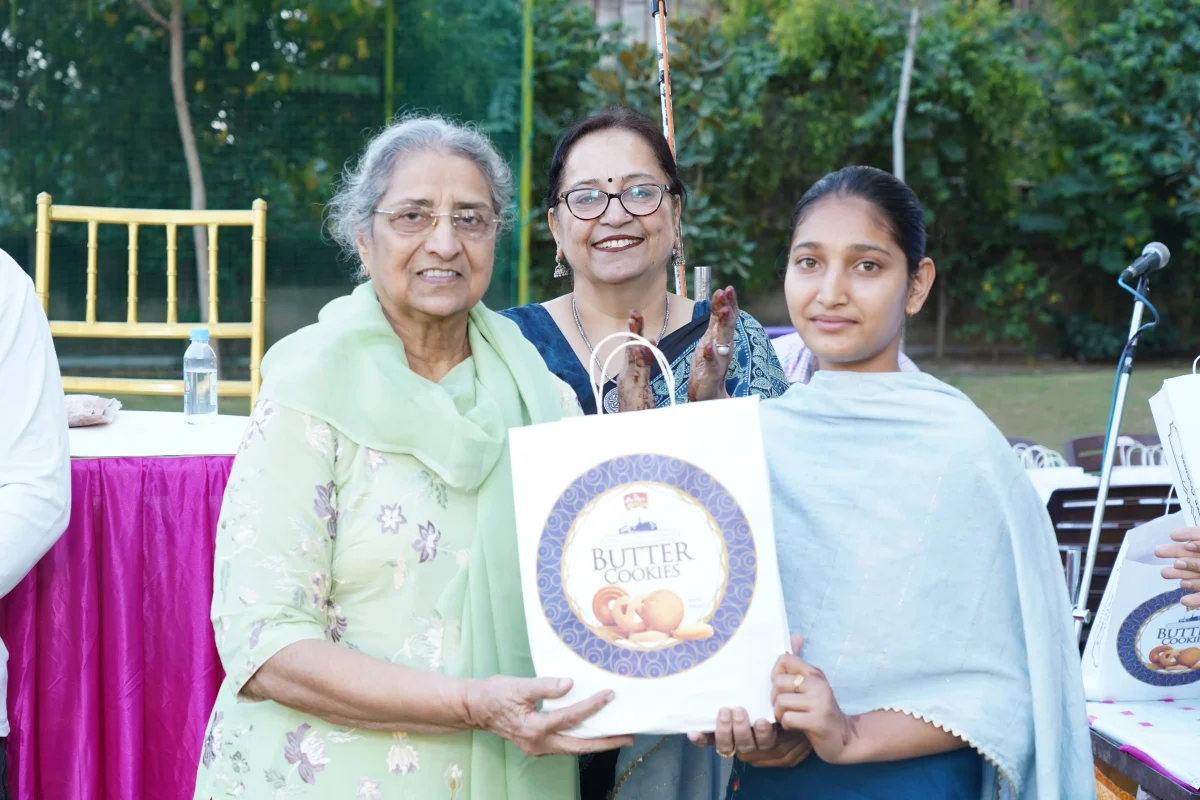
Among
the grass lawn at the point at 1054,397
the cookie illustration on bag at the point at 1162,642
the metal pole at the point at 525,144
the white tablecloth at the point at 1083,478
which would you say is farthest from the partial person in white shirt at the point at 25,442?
the grass lawn at the point at 1054,397

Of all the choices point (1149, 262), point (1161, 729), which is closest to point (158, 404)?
point (1149, 262)

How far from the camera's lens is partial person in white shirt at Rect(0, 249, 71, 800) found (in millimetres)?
1984

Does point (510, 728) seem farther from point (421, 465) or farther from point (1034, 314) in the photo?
point (1034, 314)

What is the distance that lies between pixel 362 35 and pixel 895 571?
6.64m

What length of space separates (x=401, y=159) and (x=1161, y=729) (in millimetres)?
1811

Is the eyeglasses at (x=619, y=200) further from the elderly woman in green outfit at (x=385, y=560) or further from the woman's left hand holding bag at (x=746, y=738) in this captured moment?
the woman's left hand holding bag at (x=746, y=738)

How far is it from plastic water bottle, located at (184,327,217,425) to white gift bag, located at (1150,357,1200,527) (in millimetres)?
2271

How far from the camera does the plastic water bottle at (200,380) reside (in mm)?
3031

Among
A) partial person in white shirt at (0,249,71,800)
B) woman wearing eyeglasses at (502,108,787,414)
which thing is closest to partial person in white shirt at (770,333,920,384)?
woman wearing eyeglasses at (502,108,787,414)

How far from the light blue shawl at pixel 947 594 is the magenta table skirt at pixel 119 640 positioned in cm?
155

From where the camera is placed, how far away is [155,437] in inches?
107

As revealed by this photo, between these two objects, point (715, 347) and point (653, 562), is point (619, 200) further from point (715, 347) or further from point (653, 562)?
point (653, 562)

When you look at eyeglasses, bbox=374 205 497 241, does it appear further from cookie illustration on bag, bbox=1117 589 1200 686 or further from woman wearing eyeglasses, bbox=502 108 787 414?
cookie illustration on bag, bbox=1117 589 1200 686

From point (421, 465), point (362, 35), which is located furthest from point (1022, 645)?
point (362, 35)
